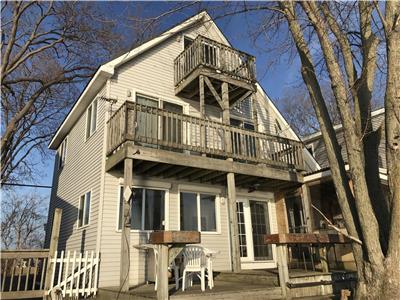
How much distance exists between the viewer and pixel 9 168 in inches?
712

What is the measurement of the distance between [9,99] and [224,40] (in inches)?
485

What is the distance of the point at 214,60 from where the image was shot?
10.1m

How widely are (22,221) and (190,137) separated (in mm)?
32939

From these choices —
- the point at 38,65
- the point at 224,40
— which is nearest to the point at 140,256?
the point at 224,40

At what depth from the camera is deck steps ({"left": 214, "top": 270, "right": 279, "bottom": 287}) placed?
587 centimetres

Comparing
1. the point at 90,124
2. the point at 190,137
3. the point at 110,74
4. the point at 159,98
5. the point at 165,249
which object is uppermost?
the point at 110,74

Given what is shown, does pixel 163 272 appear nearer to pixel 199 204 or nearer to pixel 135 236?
pixel 135 236

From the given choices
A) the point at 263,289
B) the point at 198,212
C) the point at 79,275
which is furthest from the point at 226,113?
the point at 79,275

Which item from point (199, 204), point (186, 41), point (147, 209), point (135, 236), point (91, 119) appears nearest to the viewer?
→ point (135, 236)

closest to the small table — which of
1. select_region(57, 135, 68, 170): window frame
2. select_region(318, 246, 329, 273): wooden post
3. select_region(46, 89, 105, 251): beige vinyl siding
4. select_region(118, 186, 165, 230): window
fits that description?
select_region(318, 246, 329, 273): wooden post

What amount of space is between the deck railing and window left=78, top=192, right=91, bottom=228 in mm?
4787

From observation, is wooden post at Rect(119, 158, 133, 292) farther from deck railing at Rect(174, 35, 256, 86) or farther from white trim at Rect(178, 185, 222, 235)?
deck railing at Rect(174, 35, 256, 86)

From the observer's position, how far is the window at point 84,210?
9.12 meters

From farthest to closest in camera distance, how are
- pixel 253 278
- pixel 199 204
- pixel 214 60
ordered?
pixel 214 60, pixel 199 204, pixel 253 278
